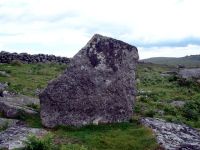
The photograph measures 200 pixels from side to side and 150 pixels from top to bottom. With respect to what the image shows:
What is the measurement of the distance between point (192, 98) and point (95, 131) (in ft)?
39.5

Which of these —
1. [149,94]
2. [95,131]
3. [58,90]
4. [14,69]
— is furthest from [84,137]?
[14,69]

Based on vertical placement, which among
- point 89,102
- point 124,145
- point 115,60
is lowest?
point 124,145

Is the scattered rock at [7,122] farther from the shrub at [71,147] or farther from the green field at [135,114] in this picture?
the shrub at [71,147]

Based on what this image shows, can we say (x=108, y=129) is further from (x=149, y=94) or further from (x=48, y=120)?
(x=149, y=94)

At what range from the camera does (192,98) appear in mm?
31062

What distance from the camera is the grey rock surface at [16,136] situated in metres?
17.9

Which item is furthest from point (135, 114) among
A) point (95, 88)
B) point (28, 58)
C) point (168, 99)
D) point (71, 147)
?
point (28, 58)

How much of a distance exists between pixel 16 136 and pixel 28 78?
17.4 metres

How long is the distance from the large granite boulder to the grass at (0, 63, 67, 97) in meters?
Answer: 7.40

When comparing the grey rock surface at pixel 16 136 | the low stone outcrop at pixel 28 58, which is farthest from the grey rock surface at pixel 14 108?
the low stone outcrop at pixel 28 58

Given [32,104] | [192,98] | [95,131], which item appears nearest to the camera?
[95,131]

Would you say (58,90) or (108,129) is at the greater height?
(58,90)

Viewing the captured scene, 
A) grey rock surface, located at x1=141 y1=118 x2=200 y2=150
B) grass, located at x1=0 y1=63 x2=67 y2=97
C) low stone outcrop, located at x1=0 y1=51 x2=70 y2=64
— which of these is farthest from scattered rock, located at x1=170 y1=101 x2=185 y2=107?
low stone outcrop, located at x1=0 y1=51 x2=70 y2=64

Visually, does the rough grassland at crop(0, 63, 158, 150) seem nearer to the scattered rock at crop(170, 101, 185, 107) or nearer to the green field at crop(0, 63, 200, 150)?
the green field at crop(0, 63, 200, 150)
